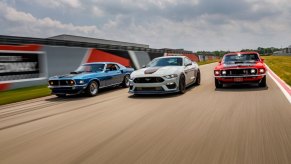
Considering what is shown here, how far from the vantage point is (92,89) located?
32.9ft

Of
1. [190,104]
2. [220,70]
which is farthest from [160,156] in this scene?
[220,70]

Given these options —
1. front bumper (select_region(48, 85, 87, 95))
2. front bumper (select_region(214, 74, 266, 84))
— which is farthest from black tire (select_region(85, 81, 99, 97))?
front bumper (select_region(214, 74, 266, 84))

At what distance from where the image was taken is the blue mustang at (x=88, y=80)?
9.59 metres

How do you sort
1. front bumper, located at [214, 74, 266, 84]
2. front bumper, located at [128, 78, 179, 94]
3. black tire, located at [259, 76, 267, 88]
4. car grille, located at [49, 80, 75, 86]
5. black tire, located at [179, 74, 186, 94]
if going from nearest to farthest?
front bumper, located at [128, 78, 179, 94], black tire, located at [179, 74, 186, 94], front bumper, located at [214, 74, 266, 84], black tire, located at [259, 76, 267, 88], car grille, located at [49, 80, 75, 86]

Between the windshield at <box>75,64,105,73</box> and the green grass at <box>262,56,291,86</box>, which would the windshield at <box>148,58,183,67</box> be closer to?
the windshield at <box>75,64,105,73</box>

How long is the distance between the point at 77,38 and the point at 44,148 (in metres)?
40.7

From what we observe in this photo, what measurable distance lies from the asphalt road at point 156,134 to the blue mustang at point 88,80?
2.69 m

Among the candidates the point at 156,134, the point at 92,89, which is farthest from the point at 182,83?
the point at 156,134

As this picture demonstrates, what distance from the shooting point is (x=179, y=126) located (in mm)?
4738

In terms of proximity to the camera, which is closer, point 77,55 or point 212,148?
point 212,148

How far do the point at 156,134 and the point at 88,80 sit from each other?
237 inches

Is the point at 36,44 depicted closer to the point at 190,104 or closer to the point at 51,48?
the point at 51,48

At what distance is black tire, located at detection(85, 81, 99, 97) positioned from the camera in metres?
9.73

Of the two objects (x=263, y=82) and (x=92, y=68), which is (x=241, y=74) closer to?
(x=263, y=82)
